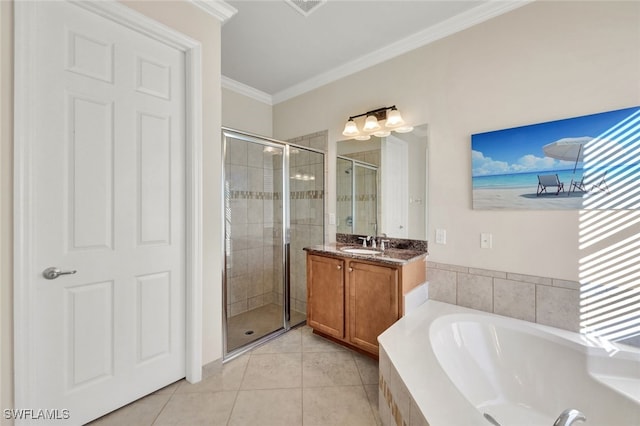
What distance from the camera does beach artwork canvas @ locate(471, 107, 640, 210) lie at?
1499mm

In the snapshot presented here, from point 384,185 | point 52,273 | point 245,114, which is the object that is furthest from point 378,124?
point 52,273

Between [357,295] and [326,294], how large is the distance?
337 millimetres

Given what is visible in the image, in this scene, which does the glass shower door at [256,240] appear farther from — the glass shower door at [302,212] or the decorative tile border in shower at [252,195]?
the glass shower door at [302,212]

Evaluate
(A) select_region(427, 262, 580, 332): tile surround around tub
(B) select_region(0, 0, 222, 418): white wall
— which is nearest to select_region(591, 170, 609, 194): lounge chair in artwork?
(A) select_region(427, 262, 580, 332): tile surround around tub

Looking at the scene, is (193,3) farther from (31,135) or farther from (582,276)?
(582,276)

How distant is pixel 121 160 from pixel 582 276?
116 inches

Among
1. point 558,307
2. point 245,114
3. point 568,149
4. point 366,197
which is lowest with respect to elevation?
point 558,307

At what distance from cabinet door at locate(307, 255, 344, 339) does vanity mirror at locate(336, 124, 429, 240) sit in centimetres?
59

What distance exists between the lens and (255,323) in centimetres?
281

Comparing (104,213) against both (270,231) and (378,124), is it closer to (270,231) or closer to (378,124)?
(270,231)

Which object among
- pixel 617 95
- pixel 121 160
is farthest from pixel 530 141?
pixel 121 160

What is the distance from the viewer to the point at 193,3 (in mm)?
1810

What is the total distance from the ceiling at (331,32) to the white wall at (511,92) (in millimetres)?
114

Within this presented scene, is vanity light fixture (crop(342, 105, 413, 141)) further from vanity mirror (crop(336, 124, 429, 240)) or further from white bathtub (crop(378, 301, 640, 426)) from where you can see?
white bathtub (crop(378, 301, 640, 426))
